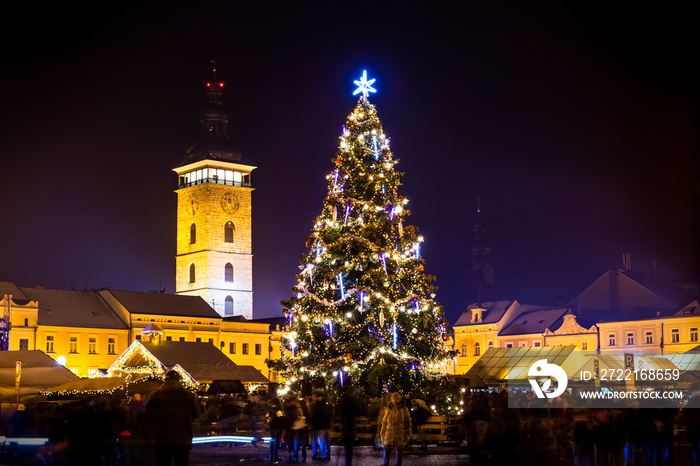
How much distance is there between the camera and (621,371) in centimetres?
4306

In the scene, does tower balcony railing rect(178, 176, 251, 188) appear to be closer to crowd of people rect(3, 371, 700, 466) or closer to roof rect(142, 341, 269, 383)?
roof rect(142, 341, 269, 383)

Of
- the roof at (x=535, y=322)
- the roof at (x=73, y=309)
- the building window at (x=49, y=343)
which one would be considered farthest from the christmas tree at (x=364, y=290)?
the roof at (x=535, y=322)

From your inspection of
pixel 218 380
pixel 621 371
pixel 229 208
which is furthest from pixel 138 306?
pixel 621 371

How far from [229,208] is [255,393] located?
5399cm

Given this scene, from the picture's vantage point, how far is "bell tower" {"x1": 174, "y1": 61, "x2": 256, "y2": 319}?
Result: 10119 cm

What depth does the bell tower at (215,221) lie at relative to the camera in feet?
332

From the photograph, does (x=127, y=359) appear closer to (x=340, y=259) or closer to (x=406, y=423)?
(x=340, y=259)

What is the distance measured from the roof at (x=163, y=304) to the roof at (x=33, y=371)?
47.4 m

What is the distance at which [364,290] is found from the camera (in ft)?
104

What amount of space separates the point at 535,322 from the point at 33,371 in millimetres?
62809

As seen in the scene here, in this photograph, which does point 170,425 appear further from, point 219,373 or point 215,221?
point 215,221

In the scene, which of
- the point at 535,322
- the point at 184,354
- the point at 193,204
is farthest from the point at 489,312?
the point at 184,354

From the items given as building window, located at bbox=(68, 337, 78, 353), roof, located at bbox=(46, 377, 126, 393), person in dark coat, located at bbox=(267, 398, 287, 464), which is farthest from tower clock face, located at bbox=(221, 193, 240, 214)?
person in dark coat, located at bbox=(267, 398, 287, 464)

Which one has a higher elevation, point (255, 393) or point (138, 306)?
point (138, 306)
